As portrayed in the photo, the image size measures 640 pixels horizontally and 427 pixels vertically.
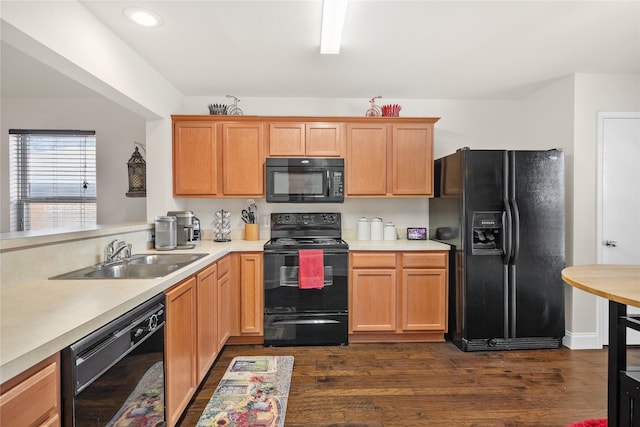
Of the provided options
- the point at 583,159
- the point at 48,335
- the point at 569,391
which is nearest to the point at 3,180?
the point at 48,335

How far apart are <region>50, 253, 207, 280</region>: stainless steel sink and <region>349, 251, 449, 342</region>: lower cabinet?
146 centimetres

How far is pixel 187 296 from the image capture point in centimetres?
183

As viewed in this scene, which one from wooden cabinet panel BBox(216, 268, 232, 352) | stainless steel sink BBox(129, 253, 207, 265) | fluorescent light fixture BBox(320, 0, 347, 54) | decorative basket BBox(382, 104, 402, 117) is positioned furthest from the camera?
decorative basket BBox(382, 104, 402, 117)

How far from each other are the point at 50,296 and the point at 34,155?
10.4 ft

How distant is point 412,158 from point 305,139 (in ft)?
3.67

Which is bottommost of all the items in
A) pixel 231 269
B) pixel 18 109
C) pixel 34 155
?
pixel 231 269

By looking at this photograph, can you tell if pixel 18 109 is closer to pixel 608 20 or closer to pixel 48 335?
pixel 48 335

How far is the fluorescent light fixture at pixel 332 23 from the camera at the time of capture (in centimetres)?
170

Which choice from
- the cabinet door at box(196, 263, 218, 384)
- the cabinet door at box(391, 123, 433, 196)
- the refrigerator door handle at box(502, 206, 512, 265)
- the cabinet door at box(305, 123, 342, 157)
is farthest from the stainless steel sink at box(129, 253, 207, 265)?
the refrigerator door handle at box(502, 206, 512, 265)

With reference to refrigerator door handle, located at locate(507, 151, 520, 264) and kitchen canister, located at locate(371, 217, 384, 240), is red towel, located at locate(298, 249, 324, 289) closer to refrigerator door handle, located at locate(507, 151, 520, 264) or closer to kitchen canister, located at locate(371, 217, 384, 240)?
kitchen canister, located at locate(371, 217, 384, 240)

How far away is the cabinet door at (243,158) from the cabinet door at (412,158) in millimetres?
1381

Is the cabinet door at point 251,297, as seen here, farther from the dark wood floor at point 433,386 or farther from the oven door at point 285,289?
the dark wood floor at point 433,386

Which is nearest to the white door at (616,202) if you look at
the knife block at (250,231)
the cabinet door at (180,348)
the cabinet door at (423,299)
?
the cabinet door at (423,299)

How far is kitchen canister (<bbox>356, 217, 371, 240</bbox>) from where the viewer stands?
3279 mm
